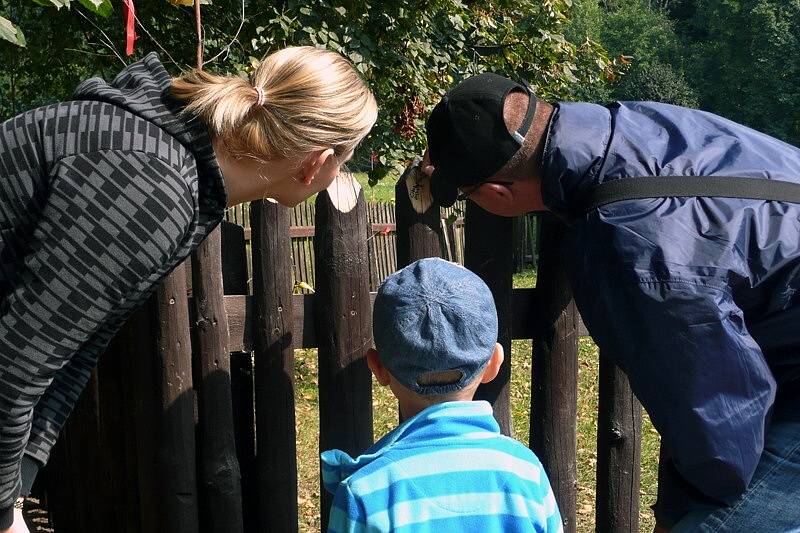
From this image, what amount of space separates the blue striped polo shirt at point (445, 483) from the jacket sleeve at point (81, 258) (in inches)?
22.1

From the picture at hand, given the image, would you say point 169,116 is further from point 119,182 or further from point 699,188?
point 699,188

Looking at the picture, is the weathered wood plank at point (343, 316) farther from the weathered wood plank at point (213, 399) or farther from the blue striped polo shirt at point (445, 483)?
the blue striped polo shirt at point (445, 483)

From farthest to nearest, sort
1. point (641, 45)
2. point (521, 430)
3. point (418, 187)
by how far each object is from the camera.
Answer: point (641, 45), point (521, 430), point (418, 187)

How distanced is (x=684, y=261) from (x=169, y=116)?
1056 millimetres

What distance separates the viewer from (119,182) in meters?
1.60

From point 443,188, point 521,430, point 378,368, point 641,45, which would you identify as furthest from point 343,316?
point 641,45

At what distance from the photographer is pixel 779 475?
193cm

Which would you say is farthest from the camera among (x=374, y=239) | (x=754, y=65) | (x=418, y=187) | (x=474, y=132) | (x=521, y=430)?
(x=754, y=65)

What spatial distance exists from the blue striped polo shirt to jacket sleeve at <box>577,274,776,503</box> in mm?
316

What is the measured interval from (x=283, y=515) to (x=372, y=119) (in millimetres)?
1523

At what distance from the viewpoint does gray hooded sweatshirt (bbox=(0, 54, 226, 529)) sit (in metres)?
1.59

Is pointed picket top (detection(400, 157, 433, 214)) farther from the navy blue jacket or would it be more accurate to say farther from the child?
the child

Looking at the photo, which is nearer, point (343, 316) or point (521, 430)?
point (343, 316)

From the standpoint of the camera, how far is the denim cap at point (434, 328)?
172 centimetres
